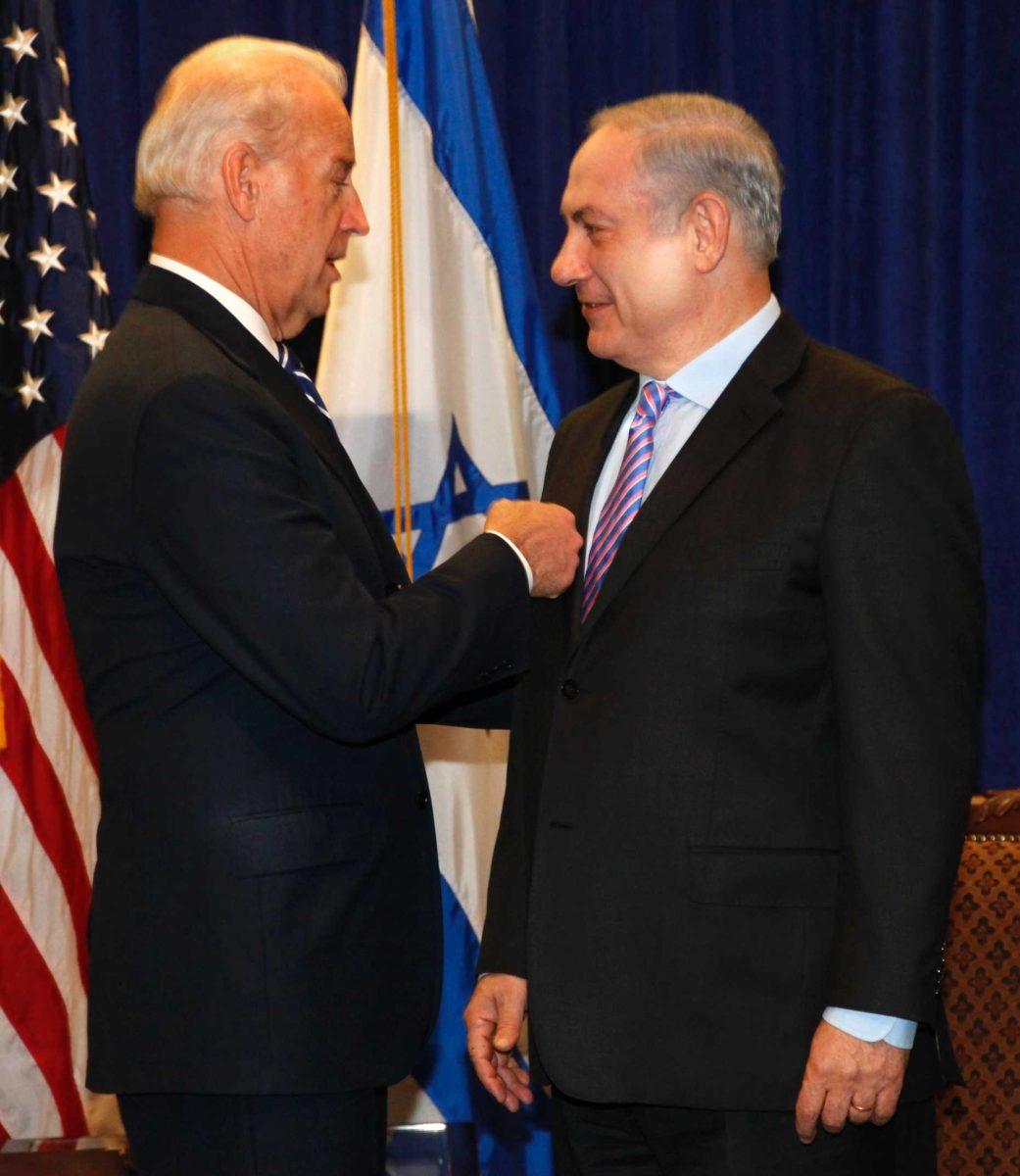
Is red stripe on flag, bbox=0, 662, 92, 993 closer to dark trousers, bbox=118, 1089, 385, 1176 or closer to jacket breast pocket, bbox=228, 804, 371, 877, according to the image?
dark trousers, bbox=118, 1089, 385, 1176

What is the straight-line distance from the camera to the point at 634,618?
1.91 m

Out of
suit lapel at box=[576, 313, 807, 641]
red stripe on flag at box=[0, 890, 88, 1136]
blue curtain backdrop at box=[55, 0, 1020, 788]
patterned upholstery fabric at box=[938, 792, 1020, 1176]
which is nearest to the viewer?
suit lapel at box=[576, 313, 807, 641]

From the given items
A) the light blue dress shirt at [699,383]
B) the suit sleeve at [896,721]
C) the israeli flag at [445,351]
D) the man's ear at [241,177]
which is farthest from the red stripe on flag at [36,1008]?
the suit sleeve at [896,721]

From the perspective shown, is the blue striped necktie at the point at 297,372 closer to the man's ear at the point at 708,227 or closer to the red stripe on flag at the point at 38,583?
the man's ear at the point at 708,227

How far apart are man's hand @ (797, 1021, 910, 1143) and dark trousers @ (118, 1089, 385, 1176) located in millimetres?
563

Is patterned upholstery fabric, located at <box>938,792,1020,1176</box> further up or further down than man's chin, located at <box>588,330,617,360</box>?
further down

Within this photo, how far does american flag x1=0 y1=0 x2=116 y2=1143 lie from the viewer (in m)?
3.34

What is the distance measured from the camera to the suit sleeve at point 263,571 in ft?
5.90

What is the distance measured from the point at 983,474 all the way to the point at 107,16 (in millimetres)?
2440

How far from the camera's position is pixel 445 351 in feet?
11.2

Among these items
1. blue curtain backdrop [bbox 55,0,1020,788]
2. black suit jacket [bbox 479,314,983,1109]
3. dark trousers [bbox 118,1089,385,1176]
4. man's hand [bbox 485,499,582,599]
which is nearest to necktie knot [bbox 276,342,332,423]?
man's hand [bbox 485,499,582,599]

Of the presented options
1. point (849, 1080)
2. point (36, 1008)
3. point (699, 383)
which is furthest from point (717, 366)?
point (36, 1008)

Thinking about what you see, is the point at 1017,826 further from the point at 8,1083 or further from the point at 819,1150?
the point at 8,1083

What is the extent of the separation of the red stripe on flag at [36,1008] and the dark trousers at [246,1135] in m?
1.56
